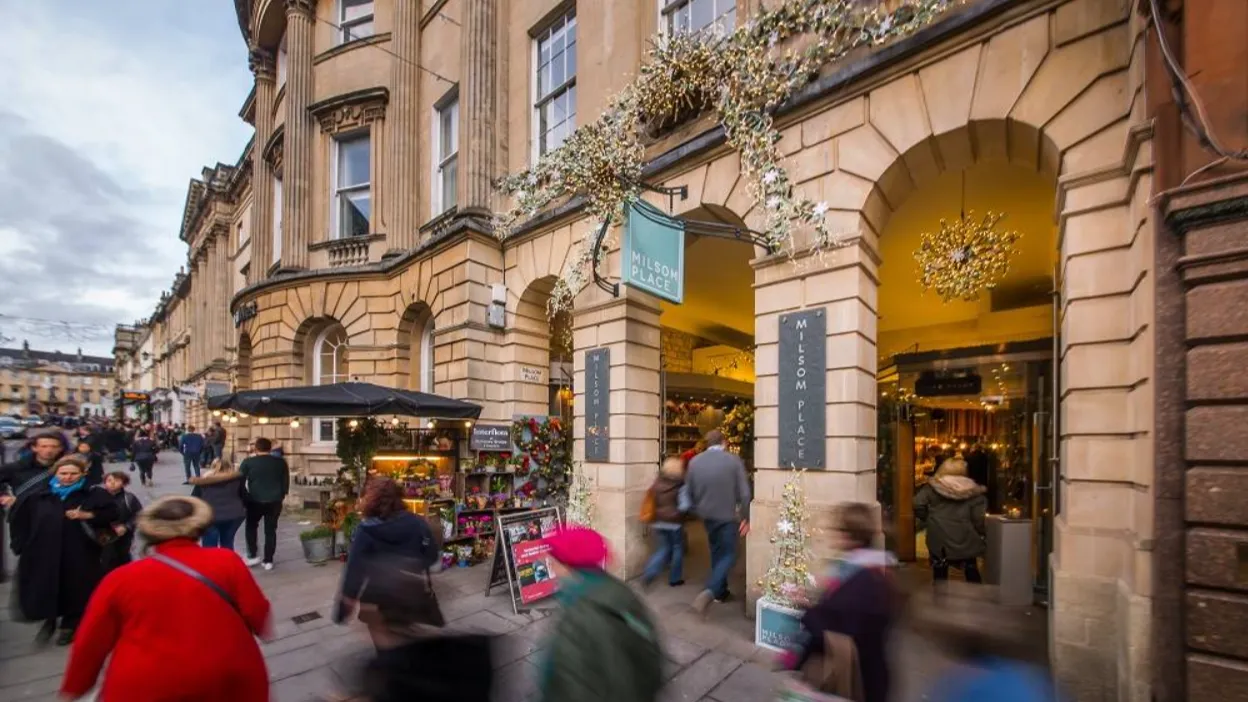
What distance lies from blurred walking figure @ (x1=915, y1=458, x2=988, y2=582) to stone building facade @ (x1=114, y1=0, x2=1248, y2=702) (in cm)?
111

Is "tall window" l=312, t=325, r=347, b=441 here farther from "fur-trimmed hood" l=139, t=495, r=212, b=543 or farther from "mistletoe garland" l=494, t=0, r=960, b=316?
"fur-trimmed hood" l=139, t=495, r=212, b=543

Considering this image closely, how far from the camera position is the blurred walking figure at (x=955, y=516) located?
6.82m

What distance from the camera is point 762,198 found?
19.5ft

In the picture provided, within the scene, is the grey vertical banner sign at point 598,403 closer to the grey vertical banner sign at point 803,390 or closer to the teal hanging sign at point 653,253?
the teal hanging sign at point 653,253

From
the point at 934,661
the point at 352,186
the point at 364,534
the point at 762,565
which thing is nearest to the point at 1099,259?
the point at 934,661

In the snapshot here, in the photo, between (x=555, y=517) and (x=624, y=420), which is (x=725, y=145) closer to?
(x=624, y=420)

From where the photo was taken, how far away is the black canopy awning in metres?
7.72

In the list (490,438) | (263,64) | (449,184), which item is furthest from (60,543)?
(263,64)

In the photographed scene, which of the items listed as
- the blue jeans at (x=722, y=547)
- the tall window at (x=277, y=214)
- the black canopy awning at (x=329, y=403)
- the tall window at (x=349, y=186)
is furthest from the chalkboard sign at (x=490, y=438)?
the tall window at (x=277, y=214)

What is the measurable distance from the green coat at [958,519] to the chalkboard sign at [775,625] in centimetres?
306

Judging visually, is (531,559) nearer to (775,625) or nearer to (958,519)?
(775,625)

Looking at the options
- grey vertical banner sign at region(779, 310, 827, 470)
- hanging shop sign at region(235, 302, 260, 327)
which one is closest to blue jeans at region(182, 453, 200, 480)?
hanging shop sign at region(235, 302, 260, 327)

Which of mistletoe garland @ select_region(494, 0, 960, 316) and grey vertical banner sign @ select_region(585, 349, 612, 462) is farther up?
mistletoe garland @ select_region(494, 0, 960, 316)

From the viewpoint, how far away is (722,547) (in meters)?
6.29
